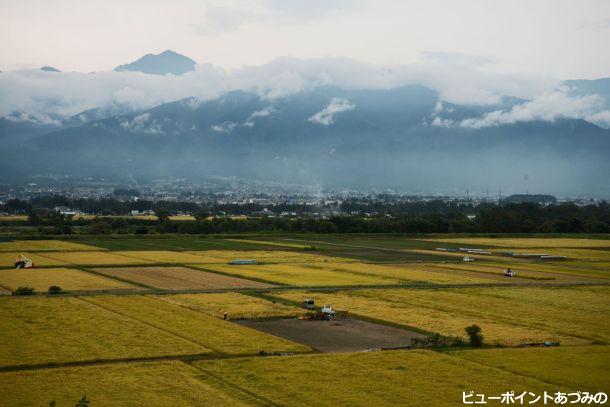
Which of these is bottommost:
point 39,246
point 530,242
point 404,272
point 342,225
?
point 404,272

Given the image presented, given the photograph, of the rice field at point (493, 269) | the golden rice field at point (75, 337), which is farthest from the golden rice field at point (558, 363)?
the rice field at point (493, 269)

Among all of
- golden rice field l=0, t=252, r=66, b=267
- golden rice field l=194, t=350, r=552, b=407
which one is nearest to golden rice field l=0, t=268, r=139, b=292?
golden rice field l=0, t=252, r=66, b=267

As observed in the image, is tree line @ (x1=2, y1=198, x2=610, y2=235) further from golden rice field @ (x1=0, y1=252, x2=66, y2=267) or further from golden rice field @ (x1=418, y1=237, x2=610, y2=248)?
golden rice field @ (x1=0, y1=252, x2=66, y2=267)

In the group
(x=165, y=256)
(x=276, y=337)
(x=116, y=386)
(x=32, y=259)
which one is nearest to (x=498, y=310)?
(x=276, y=337)

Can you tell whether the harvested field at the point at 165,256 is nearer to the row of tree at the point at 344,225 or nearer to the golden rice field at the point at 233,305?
the golden rice field at the point at 233,305

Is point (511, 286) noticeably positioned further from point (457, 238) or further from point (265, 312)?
point (457, 238)

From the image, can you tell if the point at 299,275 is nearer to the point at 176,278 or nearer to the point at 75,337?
the point at 176,278
